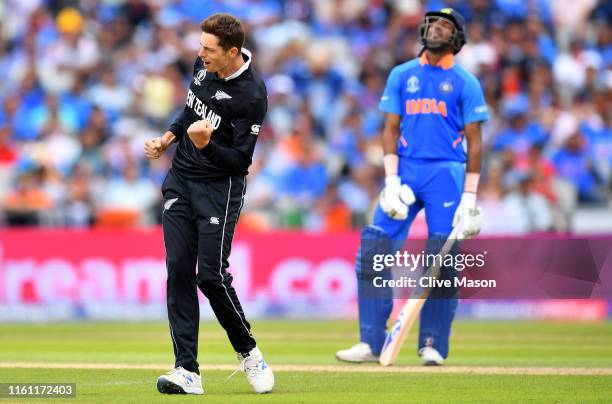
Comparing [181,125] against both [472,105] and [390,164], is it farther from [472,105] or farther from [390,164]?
[472,105]

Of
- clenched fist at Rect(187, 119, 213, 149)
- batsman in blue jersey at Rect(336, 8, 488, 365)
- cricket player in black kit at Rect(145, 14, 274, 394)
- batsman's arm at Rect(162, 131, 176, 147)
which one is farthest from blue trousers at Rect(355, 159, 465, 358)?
clenched fist at Rect(187, 119, 213, 149)

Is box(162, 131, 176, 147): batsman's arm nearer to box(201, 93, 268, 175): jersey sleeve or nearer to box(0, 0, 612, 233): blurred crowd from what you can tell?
box(201, 93, 268, 175): jersey sleeve

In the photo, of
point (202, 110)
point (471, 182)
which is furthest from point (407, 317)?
point (202, 110)

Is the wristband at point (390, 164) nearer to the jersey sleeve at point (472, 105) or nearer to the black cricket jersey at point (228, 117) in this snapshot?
the jersey sleeve at point (472, 105)

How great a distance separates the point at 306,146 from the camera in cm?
1980

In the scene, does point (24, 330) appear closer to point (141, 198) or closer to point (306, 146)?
point (141, 198)

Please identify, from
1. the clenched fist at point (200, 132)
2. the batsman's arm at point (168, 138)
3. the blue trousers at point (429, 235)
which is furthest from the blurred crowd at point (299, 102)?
the clenched fist at point (200, 132)

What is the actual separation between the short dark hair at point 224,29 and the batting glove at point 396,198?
2.67 meters

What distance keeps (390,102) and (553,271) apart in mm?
7183

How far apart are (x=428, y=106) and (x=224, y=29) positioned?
2.86 metres

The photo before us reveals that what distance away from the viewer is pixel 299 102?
68.8 ft

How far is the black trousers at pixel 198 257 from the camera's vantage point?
8.41 m

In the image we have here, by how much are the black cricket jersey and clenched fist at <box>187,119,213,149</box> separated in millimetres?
218

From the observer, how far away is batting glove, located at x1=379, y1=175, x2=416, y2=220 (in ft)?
34.9
